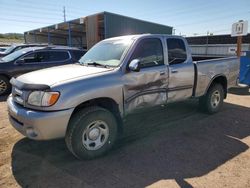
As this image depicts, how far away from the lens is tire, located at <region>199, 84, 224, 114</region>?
19.0ft

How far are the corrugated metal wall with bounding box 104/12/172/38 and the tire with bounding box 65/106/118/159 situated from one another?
1207 centimetres

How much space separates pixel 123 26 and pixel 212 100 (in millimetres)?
11514

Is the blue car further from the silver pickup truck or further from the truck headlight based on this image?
the truck headlight

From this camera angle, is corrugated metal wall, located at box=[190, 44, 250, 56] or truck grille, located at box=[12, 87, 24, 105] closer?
truck grille, located at box=[12, 87, 24, 105]

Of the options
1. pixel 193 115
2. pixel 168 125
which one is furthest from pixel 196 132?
pixel 193 115

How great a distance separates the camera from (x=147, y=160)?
11.7 feet

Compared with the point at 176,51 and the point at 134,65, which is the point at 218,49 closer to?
the point at 176,51

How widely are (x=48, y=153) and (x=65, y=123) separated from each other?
0.97m

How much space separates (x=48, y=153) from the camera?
3777mm

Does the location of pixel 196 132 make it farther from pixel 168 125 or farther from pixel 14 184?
pixel 14 184

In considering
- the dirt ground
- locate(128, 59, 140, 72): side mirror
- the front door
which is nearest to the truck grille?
the dirt ground

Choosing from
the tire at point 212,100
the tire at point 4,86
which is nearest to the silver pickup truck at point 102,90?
the tire at point 212,100

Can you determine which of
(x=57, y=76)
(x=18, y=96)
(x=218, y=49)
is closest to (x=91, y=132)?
(x=57, y=76)

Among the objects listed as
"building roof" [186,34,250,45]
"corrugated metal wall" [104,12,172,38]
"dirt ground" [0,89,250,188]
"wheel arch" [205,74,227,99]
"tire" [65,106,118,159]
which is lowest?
"dirt ground" [0,89,250,188]
